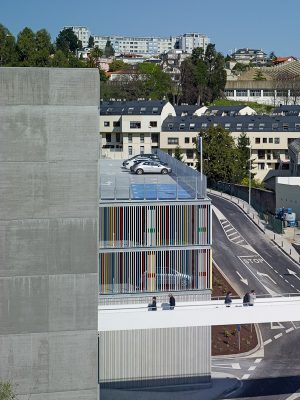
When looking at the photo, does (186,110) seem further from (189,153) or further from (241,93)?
(241,93)

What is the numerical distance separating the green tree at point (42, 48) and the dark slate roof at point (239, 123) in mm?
15544

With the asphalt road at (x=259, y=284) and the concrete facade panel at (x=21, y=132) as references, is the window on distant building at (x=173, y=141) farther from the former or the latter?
the concrete facade panel at (x=21, y=132)

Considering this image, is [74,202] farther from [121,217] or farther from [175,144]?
[175,144]

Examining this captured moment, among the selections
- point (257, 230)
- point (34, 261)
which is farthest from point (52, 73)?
point (257, 230)

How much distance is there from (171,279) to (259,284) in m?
17.0

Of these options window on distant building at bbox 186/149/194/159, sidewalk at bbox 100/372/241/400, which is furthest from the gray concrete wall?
window on distant building at bbox 186/149/194/159

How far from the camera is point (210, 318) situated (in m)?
27.6

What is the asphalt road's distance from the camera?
33.8 meters

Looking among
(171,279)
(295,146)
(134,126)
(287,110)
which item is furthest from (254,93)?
(171,279)

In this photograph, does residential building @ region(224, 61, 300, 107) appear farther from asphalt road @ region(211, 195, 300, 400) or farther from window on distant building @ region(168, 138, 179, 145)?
asphalt road @ region(211, 195, 300, 400)

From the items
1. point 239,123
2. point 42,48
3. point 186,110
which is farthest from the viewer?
point 186,110

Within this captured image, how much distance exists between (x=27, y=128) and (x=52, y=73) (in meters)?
1.75

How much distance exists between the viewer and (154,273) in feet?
104

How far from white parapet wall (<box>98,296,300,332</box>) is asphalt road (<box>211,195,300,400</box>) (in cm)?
562
